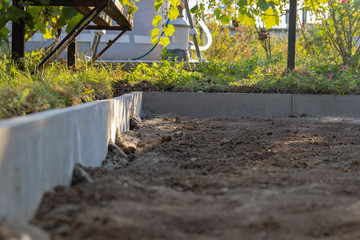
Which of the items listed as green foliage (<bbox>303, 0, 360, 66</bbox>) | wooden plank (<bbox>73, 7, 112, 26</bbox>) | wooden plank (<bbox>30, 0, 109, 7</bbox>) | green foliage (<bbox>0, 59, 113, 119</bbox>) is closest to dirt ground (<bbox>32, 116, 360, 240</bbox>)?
green foliage (<bbox>0, 59, 113, 119</bbox>)

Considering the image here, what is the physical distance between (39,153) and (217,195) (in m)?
0.84

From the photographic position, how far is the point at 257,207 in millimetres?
1753

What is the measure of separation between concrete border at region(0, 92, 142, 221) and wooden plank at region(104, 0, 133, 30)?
2.07 m

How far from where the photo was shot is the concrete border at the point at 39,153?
1347 mm

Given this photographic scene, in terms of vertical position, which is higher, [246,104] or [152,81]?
[152,81]

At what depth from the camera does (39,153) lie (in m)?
1.58

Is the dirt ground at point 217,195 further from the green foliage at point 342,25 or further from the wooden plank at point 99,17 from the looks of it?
the green foliage at point 342,25

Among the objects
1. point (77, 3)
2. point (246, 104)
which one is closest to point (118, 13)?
point (77, 3)

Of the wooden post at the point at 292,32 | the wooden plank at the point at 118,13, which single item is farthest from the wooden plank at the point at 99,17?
the wooden post at the point at 292,32

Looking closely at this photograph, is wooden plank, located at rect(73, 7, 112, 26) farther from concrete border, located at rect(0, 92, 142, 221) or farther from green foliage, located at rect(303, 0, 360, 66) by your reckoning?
green foliage, located at rect(303, 0, 360, 66)

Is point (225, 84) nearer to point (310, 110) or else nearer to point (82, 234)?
point (310, 110)

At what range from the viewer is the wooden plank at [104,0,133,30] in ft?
14.3

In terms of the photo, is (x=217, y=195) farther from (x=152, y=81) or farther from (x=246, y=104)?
(x=152, y=81)

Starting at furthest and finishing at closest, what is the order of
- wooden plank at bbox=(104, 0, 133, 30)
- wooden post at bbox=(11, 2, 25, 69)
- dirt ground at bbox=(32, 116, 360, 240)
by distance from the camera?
wooden plank at bbox=(104, 0, 133, 30)
wooden post at bbox=(11, 2, 25, 69)
dirt ground at bbox=(32, 116, 360, 240)
